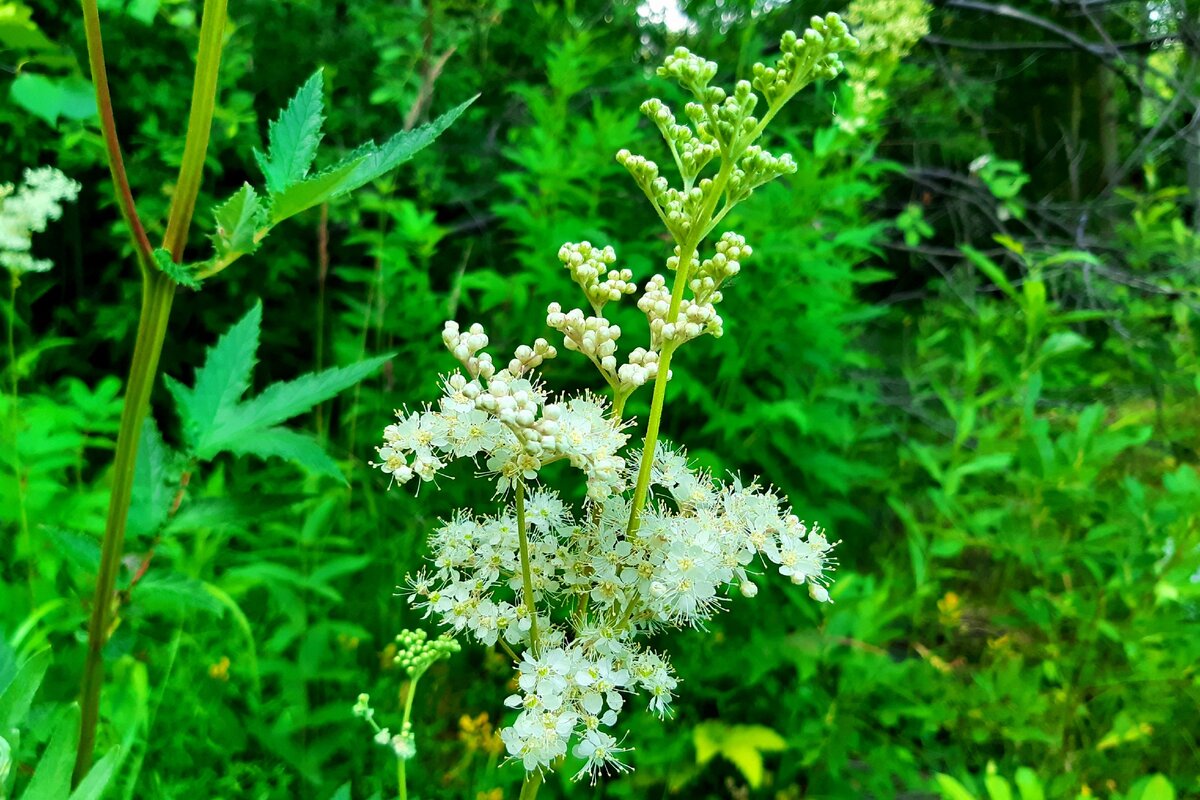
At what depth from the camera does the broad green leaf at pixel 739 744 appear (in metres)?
1.45

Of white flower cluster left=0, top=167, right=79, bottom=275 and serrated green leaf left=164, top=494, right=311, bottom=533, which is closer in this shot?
serrated green leaf left=164, top=494, right=311, bottom=533

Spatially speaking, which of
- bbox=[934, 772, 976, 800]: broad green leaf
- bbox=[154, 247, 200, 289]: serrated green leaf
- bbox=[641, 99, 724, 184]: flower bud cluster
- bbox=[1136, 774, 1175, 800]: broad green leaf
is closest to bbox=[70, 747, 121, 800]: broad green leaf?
bbox=[154, 247, 200, 289]: serrated green leaf

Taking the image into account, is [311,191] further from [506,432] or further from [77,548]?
[77,548]

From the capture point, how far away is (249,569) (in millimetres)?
1366

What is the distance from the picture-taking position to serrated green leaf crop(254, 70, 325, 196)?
2.17ft

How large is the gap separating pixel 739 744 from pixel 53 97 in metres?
1.82

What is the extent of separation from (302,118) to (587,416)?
1.27 ft

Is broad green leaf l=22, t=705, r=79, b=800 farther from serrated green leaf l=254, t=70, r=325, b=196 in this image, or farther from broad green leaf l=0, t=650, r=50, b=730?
serrated green leaf l=254, t=70, r=325, b=196

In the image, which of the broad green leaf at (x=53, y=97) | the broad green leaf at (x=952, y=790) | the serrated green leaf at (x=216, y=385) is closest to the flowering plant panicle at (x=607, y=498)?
the serrated green leaf at (x=216, y=385)

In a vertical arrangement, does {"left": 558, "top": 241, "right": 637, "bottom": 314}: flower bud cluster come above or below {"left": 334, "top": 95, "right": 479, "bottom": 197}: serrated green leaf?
below

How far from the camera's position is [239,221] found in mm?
635

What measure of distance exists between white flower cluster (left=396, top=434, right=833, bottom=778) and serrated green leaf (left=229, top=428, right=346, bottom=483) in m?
0.23

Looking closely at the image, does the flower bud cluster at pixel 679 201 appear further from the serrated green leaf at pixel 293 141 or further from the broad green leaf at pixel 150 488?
the broad green leaf at pixel 150 488

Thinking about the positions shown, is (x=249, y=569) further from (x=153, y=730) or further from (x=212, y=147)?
(x=212, y=147)
